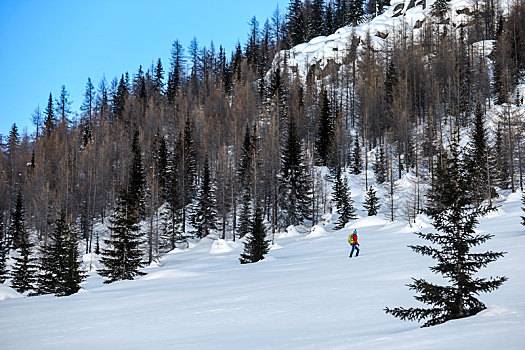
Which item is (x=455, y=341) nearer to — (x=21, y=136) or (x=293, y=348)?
(x=293, y=348)

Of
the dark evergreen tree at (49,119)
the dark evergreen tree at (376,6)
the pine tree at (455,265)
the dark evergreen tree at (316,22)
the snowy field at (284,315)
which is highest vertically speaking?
the dark evergreen tree at (376,6)

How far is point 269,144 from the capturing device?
51188 mm

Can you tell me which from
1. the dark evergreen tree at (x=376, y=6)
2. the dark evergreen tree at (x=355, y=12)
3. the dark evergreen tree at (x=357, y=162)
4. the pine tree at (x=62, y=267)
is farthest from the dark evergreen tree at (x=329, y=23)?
the pine tree at (x=62, y=267)

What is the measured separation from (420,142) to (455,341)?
2154 inches

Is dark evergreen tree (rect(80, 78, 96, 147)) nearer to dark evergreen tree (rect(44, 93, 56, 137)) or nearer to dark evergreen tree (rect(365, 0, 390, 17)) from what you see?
dark evergreen tree (rect(44, 93, 56, 137))

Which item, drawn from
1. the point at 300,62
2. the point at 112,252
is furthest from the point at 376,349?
the point at 300,62

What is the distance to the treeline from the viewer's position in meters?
42.6

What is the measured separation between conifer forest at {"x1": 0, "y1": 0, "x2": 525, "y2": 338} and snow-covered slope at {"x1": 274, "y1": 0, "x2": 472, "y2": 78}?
49 cm

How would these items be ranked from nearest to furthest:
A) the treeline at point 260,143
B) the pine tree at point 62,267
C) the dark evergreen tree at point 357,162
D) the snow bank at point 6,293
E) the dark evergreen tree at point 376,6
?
the snow bank at point 6,293, the pine tree at point 62,267, the treeline at point 260,143, the dark evergreen tree at point 357,162, the dark evergreen tree at point 376,6

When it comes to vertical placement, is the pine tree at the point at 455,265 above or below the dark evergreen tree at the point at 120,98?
below

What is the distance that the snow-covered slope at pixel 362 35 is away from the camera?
3317 inches

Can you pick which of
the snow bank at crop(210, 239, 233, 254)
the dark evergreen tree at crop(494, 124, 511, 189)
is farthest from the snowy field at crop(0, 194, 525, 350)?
the dark evergreen tree at crop(494, 124, 511, 189)

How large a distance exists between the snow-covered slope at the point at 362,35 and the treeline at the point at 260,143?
2679 mm

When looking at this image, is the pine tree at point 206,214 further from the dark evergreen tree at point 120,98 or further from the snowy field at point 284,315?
the dark evergreen tree at point 120,98
